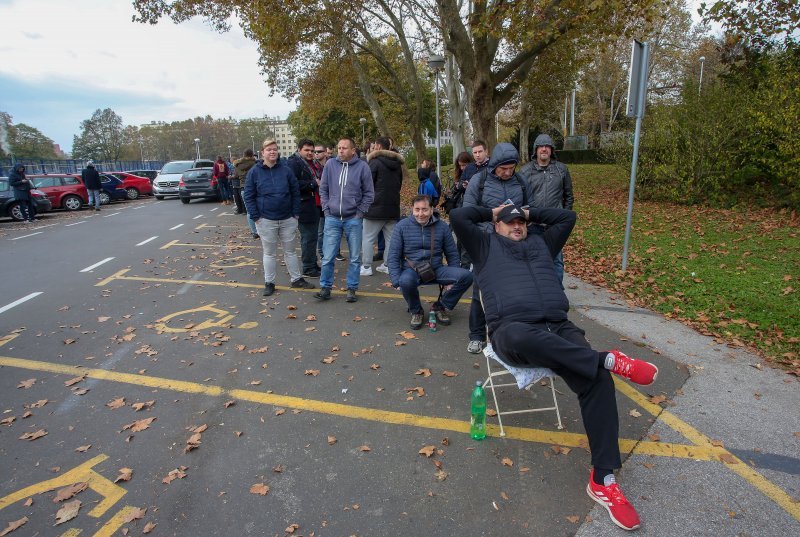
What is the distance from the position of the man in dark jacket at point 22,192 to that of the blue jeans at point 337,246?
14.5 meters

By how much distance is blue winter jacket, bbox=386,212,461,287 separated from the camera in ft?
18.3

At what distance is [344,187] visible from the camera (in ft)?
21.3

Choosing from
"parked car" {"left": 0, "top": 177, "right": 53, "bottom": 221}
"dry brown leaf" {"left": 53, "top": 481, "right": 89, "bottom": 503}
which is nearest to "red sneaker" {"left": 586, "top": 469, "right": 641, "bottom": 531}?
"dry brown leaf" {"left": 53, "top": 481, "right": 89, "bottom": 503}

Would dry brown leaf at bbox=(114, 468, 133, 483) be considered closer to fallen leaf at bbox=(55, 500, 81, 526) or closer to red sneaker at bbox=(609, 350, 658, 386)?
fallen leaf at bbox=(55, 500, 81, 526)

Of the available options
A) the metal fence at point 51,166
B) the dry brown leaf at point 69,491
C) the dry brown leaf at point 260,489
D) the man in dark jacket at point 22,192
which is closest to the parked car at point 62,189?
the man in dark jacket at point 22,192

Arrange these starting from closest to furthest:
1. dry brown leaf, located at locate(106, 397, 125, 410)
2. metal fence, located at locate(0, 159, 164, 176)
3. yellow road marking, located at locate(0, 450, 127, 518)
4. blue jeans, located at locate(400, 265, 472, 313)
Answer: yellow road marking, located at locate(0, 450, 127, 518) < dry brown leaf, located at locate(106, 397, 125, 410) < blue jeans, located at locate(400, 265, 472, 313) < metal fence, located at locate(0, 159, 164, 176)

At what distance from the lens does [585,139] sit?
1649 inches

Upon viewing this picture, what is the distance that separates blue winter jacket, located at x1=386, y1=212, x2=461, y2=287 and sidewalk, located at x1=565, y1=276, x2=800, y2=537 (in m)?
2.44

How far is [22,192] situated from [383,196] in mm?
15108

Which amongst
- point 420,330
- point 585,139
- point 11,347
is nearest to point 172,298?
point 11,347

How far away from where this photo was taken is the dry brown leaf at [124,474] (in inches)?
122

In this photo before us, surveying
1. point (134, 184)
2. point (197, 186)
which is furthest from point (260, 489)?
point (134, 184)

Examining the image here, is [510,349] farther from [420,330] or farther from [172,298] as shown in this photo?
[172,298]

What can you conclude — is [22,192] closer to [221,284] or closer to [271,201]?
[221,284]
